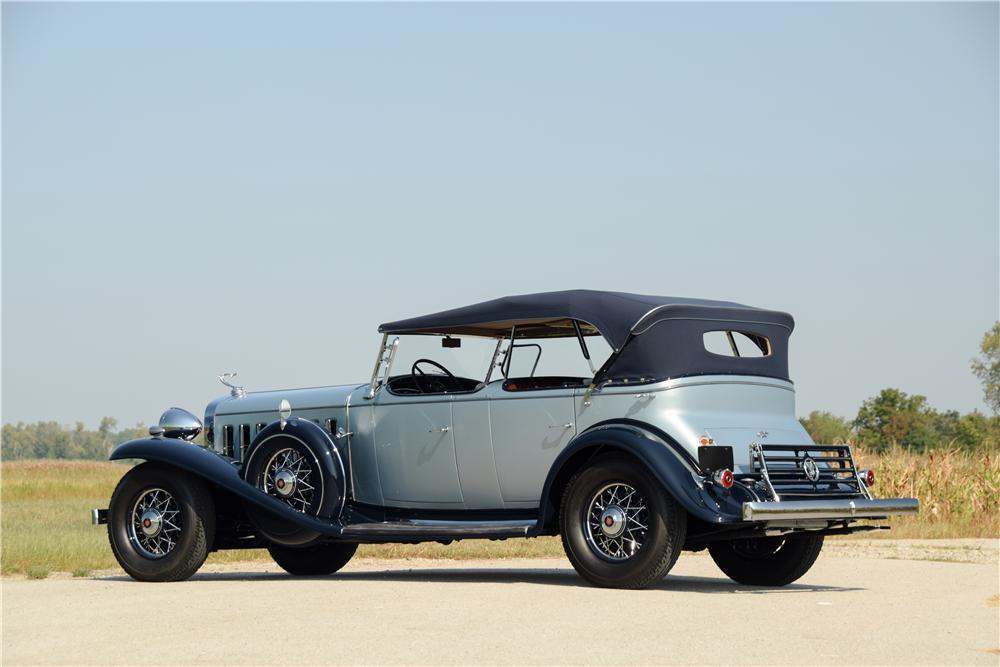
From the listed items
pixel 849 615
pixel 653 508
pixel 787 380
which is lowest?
pixel 849 615

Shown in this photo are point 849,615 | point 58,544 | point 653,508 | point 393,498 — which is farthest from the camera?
point 58,544

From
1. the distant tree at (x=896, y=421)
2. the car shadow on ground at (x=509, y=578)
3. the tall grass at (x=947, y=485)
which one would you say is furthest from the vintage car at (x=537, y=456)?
the distant tree at (x=896, y=421)

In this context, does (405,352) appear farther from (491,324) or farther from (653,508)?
(653,508)

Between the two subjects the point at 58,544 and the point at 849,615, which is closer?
the point at 849,615

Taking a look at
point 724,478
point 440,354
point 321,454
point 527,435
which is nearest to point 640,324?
point 527,435

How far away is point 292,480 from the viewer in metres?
11.6

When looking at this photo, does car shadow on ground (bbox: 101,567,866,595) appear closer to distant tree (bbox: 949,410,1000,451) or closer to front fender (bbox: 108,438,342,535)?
front fender (bbox: 108,438,342,535)

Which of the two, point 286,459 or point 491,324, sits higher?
point 491,324

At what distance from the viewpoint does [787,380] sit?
36.7 ft

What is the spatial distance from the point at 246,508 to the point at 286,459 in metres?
0.53

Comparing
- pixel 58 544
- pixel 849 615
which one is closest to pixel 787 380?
pixel 849 615

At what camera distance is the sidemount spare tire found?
37.4 ft

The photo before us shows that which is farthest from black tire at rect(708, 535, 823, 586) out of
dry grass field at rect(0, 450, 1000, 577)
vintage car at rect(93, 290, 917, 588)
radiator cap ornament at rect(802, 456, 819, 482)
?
dry grass field at rect(0, 450, 1000, 577)

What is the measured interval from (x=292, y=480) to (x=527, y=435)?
7.40 ft
